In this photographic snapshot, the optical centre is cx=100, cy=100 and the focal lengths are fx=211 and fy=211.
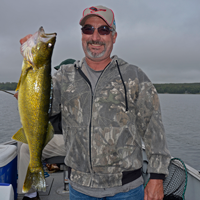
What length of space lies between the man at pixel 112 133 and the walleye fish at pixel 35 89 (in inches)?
10.5

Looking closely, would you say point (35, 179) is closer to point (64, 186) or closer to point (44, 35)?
point (44, 35)

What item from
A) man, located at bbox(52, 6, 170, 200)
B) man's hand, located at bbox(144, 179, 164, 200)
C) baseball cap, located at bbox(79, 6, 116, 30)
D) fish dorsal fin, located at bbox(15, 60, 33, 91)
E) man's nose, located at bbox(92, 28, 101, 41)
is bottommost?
man's hand, located at bbox(144, 179, 164, 200)

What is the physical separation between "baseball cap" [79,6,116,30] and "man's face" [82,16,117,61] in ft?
0.19

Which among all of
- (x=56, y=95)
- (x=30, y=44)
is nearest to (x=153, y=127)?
(x=56, y=95)

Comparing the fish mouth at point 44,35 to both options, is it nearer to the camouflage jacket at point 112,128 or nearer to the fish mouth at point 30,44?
the fish mouth at point 30,44

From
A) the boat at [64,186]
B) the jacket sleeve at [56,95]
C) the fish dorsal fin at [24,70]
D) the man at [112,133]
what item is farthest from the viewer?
the boat at [64,186]

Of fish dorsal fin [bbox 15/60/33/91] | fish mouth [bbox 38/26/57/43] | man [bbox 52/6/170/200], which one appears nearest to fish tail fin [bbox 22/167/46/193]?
man [bbox 52/6/170/200]

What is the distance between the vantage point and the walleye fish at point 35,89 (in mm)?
2068

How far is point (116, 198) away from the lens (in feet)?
7.18

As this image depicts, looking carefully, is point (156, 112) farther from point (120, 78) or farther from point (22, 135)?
point (22, 135)

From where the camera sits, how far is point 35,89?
6.81 ft

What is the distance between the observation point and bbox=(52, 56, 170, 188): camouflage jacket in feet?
7.14

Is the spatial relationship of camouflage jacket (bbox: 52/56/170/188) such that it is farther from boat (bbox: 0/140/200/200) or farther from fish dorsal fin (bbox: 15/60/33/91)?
boat (bbox: 0/140/200/200)

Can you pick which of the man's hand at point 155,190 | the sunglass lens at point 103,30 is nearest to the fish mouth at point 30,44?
the sunglass lens at point 103,30
